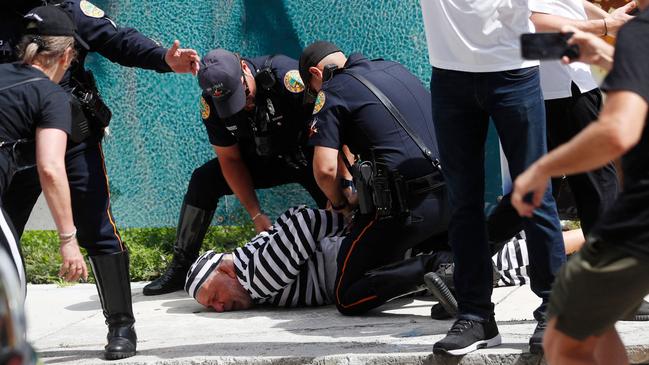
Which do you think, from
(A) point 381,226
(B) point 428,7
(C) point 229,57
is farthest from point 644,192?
(C) point 229,57

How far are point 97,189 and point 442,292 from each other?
1.48 metres

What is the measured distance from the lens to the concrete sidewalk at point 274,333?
4.13 meters

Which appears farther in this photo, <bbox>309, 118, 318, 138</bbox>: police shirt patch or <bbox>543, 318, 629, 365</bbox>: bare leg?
<bbox>309, 118, 318, 138</bbox>: police shirt patch

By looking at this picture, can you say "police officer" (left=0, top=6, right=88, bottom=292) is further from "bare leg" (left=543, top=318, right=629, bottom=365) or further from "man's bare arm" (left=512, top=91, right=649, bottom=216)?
"man's bare arm" (left=512, top=91, right=649, bottom=216)

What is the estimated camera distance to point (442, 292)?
15.1ft

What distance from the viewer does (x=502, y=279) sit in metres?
5.30

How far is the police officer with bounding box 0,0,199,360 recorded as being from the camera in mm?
4500

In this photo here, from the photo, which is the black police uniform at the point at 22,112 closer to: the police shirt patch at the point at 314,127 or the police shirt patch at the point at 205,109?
the police shirt patch at the point at 314,127

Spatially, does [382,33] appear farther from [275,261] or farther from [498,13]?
[498,13]

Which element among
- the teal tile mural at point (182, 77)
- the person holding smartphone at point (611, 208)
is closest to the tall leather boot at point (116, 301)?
the teal tile mural at point (182, 77)

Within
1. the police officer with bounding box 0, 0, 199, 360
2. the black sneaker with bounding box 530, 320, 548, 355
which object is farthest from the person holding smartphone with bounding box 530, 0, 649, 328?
the police officer with bounding box 0, 0, 199, 360

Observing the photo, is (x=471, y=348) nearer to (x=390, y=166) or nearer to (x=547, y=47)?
(x=390, y=166)

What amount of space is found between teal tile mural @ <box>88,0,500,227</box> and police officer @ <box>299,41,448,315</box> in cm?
103

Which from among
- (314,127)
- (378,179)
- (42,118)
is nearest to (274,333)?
(378,179)
